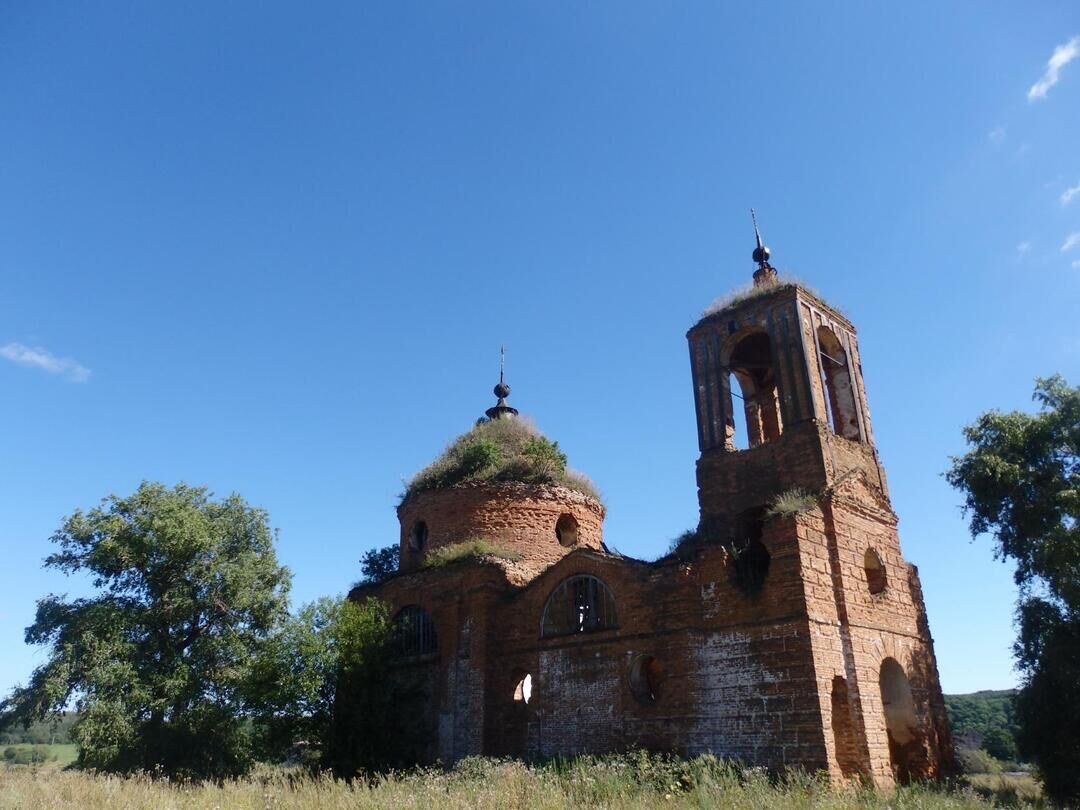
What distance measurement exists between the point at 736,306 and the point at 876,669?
802 cm

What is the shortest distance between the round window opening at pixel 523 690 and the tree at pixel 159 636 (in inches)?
258

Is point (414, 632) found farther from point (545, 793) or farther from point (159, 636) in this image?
point (545, 793)

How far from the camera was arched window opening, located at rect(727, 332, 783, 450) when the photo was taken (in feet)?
58.0

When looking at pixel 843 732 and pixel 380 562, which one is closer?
pixel 843 732

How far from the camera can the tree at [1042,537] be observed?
1531 centimetres

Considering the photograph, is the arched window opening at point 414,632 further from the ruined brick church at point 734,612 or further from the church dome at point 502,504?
the church dome at point 502,504

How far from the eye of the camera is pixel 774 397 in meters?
18.0

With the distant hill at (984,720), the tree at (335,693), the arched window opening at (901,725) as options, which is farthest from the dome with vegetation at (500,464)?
the distant hill at (984,720)

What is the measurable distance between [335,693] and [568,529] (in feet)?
23.4

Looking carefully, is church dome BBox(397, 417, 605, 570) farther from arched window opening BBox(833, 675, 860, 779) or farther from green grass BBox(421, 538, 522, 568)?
arched window opening BBox(833, 675, 860, 779)

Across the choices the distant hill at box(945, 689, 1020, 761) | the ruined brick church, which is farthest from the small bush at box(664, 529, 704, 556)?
the distant hill at box(945, 689, 1020, 761)

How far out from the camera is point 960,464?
60.3 feet

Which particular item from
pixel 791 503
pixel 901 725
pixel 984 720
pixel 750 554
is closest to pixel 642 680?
pixel 750 554

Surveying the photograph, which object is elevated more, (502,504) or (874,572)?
(502,504)
